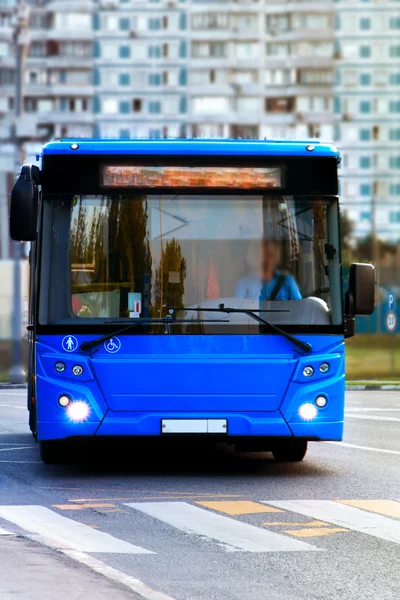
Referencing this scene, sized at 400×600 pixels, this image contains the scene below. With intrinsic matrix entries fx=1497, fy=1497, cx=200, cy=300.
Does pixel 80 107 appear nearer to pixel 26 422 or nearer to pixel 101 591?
pixel 26 422

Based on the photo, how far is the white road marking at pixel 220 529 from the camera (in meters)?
8.71

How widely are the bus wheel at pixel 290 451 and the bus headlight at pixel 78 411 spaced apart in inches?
88.0

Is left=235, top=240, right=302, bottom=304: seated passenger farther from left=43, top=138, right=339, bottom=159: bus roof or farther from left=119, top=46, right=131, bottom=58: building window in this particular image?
left=119, top=46, right=131, bottom=58: building window

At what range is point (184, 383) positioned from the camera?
12.6 m

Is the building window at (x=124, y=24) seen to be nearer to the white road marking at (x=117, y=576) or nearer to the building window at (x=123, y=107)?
the building window at (x=123, y=107)

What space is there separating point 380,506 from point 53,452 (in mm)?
3909

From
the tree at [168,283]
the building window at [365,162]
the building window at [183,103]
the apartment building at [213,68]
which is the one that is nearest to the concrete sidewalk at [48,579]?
A: the tree at [168,283]

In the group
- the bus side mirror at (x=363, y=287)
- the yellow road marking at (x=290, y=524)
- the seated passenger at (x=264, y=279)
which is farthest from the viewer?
the bus side mirror at (x=363, y=287)

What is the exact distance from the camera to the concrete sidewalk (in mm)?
6855

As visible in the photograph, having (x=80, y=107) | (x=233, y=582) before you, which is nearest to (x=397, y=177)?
(x=80, y=107)

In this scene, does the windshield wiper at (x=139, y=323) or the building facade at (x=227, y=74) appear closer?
the windshield wiper at (x=139, y=323)

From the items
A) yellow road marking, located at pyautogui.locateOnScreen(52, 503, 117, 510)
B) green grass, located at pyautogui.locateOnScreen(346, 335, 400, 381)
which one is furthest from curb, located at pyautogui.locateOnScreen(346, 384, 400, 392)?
yellow road marking, located at pyautogui.locateOnScreen(52, 503, 117, 510)

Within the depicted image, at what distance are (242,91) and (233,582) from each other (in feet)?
353

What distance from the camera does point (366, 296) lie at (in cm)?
1284
